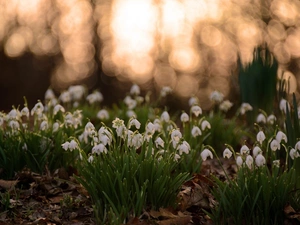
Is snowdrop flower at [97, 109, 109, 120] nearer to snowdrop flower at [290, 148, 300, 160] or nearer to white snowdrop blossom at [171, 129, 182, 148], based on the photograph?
white snowdrop blossom at [171, 129, 182, 148]

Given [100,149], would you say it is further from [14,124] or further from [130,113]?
[130,113]

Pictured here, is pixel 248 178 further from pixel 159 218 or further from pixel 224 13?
pixel 224 13

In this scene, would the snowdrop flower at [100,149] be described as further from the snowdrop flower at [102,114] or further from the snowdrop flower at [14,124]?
the snowdrop flower at [102,114]

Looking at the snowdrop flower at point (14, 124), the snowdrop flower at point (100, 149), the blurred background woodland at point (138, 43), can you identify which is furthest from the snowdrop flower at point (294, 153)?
the blurred background woodland at point (138, 43)

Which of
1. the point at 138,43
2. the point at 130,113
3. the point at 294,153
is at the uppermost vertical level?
the point at 138,43

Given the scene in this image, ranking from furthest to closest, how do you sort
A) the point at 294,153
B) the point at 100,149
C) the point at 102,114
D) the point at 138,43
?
the point at 138,43 → the point at 102,114 → the point at 294,153 → the point at 100,149

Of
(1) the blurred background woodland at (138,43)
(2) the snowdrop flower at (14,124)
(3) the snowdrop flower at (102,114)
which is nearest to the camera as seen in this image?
(2) the snowdrop flower at (14,124)

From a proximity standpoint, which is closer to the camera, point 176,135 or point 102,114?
point 176,135

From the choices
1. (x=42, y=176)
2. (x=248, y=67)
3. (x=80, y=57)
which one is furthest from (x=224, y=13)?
(x=42, y=176)

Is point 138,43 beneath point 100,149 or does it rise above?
above

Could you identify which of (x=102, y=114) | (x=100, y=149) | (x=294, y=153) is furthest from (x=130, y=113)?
(x=294, y=153)
